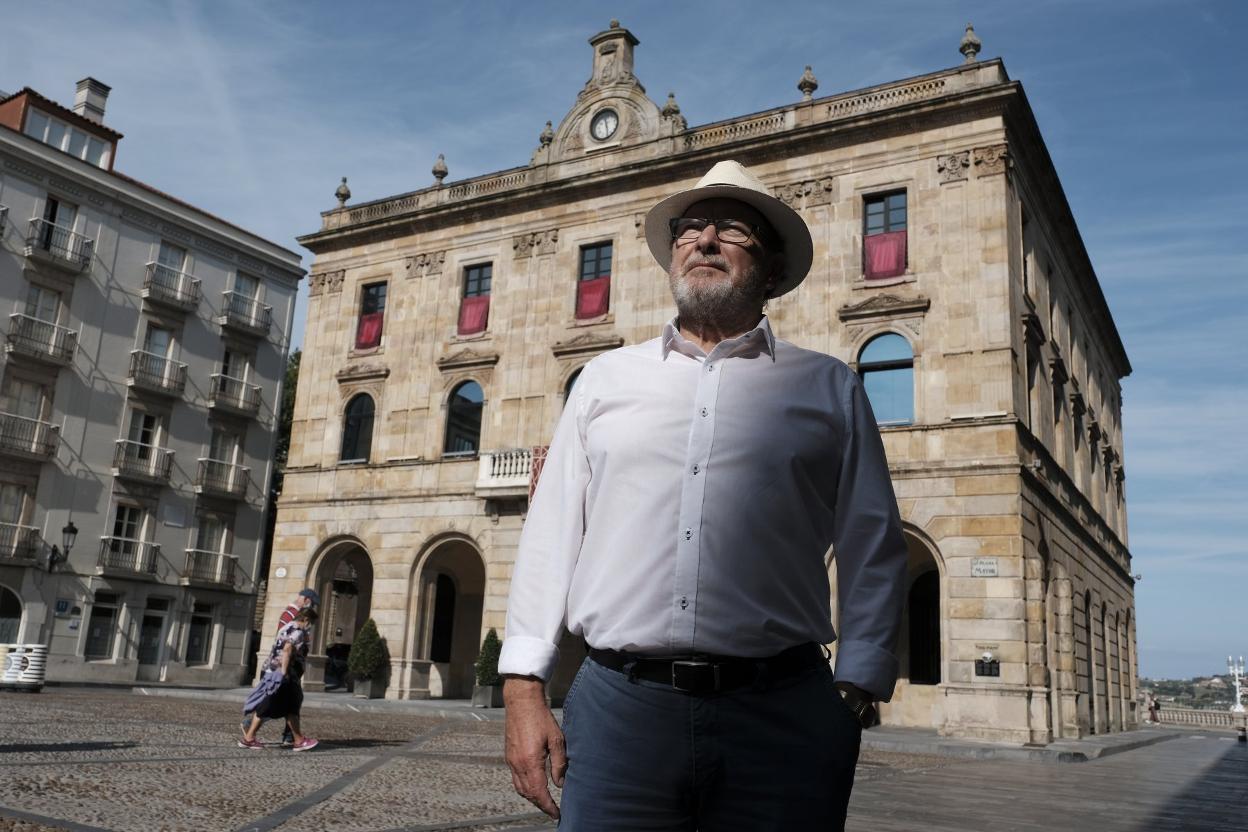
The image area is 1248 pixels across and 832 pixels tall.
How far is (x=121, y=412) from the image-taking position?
117 ft

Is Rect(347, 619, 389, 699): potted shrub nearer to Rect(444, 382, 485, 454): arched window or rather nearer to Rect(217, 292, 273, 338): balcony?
Rect(444, 382, 485, 454): arched window

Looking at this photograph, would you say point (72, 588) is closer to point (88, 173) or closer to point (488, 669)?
point (88, 173)

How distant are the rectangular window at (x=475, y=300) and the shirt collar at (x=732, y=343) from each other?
27.2 meters

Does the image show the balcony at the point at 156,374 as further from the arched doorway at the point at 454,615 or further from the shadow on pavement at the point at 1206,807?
the shadow on pavement at the point at 1206,807

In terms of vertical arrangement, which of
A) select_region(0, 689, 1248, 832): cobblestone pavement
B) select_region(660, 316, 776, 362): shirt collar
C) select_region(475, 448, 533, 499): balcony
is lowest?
select_region(0, 689, 1248, 832): cobblestone pavement

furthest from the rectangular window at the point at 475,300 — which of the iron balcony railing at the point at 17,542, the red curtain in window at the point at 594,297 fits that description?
the iron balcony railing at the point at 17,542

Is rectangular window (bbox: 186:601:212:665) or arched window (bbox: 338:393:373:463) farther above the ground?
arched window (bbox: 338:393:373:463)

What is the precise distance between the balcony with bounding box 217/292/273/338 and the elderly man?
3911cm

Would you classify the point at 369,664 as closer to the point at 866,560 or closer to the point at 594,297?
the point at 594,297

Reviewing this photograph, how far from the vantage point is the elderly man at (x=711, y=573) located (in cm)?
248

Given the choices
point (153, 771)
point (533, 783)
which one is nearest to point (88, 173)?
point (153, 771)

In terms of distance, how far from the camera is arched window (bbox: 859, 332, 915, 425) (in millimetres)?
23547

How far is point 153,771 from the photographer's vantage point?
346 inches

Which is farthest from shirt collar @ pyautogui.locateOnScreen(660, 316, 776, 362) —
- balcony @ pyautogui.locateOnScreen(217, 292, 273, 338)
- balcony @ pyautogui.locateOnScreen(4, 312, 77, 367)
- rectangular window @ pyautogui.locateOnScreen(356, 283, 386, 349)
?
balcony @ pyautogui.locateOnScreen(217, 292, 273, 338)
